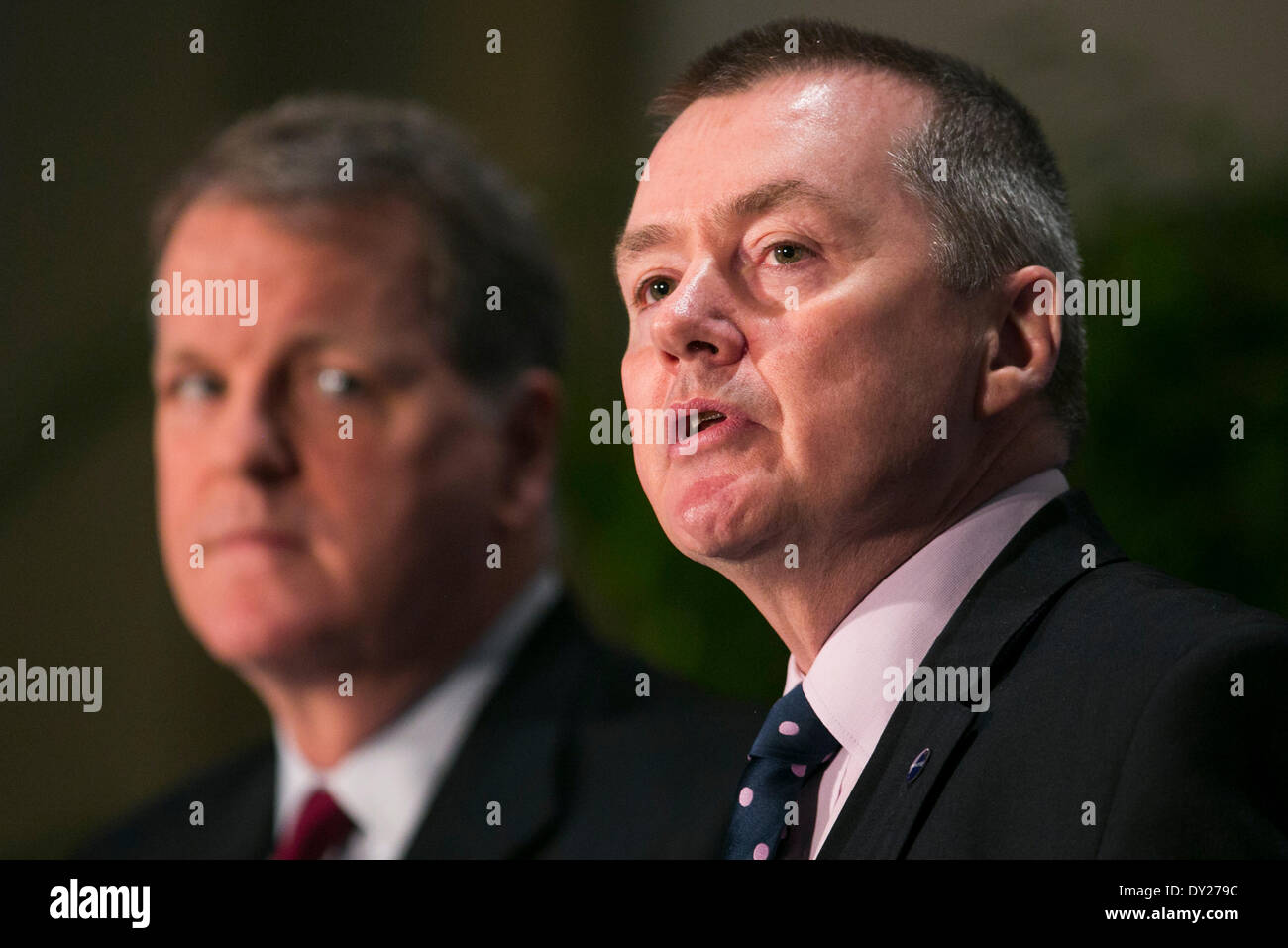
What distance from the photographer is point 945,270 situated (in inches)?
46.6

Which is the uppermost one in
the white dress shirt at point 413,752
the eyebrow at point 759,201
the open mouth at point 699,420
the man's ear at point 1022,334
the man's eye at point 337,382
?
the eyebrow at point 759,201

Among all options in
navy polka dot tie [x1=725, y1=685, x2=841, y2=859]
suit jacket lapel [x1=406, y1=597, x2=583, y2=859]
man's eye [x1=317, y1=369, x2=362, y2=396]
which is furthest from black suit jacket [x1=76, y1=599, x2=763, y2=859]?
man's eye [x1=317, y1=369, x2=362, y2=396]

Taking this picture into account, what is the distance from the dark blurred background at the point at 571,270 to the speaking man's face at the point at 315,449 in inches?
15.5

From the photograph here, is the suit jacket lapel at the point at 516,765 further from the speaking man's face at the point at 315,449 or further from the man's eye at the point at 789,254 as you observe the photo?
the man's eye at the point at 789,254

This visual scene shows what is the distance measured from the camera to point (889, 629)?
3.90 feet

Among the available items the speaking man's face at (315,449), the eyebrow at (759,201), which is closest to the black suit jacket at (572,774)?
the speaking man's face at (315,449)

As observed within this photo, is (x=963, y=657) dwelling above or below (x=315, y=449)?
below

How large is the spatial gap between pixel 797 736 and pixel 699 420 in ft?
0.90

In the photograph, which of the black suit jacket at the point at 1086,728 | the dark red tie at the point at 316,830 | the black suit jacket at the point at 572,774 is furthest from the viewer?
the dark red tie at the point at 316,830

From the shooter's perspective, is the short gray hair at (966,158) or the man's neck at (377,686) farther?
the man's neck at (377,686)

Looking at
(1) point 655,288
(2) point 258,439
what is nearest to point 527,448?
(2) point 258,439

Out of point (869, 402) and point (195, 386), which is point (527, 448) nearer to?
point (195, 386)

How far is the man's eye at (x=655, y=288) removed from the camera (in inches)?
49.3

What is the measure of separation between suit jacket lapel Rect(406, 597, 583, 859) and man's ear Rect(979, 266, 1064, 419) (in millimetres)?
868
